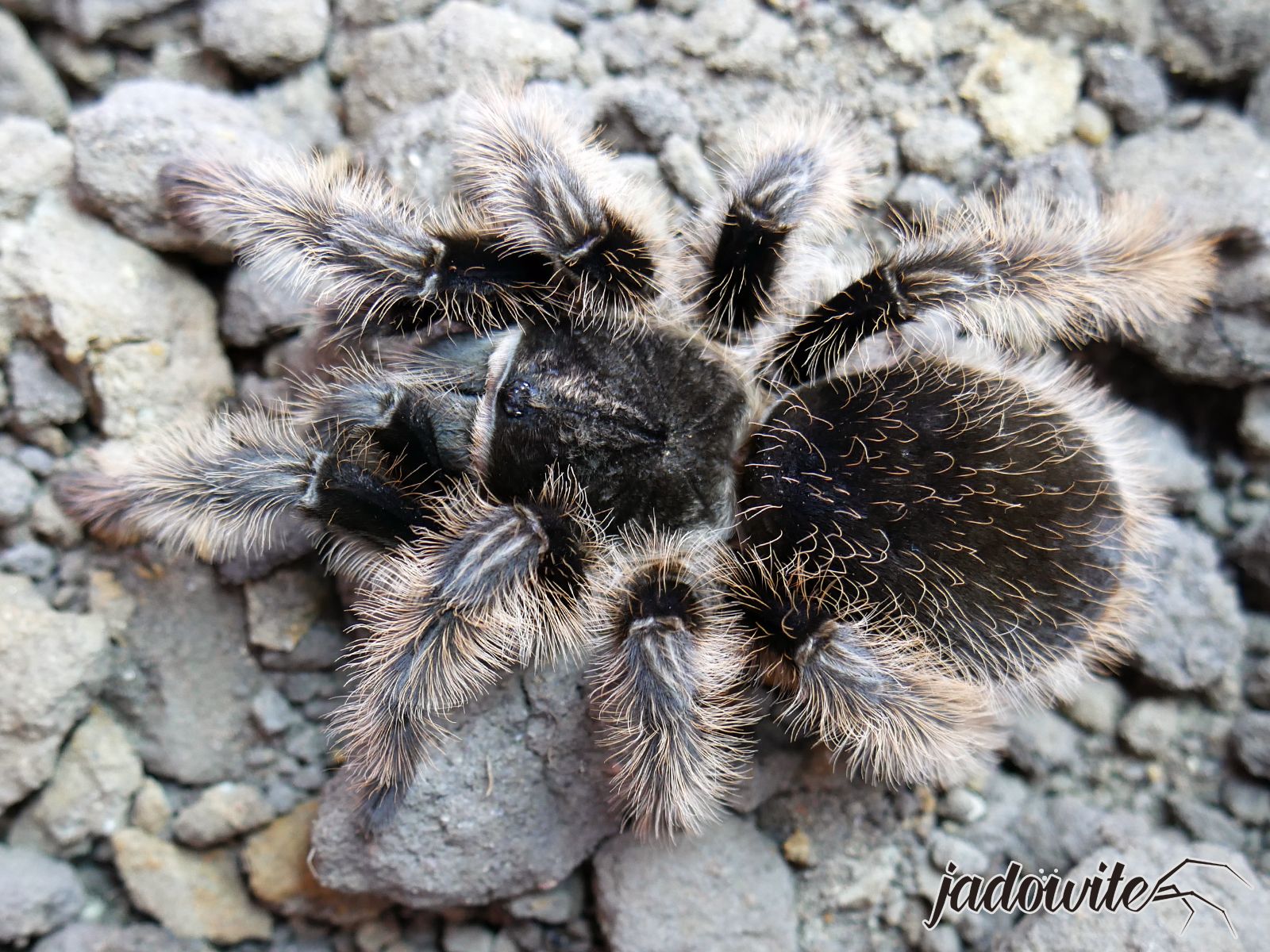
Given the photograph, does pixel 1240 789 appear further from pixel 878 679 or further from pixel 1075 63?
pixel 1075 63

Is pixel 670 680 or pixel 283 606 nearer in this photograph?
pixel 670 680

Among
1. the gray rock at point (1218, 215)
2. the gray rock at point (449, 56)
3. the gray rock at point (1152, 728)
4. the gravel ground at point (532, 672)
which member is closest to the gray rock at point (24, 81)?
the gravel ground at point (532, 672)

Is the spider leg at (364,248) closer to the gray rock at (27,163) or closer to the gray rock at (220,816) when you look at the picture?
the gray rock at (27,163)

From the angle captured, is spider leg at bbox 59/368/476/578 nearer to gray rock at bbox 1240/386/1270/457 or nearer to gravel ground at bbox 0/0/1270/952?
gravel ground at bbox 0/0/1270/952

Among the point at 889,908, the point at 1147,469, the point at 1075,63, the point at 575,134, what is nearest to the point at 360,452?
the point at 575,134

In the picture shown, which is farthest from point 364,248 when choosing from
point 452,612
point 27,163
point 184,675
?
point 184,675

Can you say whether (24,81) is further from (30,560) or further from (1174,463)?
(1174,463)

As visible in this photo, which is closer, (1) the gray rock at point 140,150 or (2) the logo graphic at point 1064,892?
(2) the logo graphic at point 1064,892
